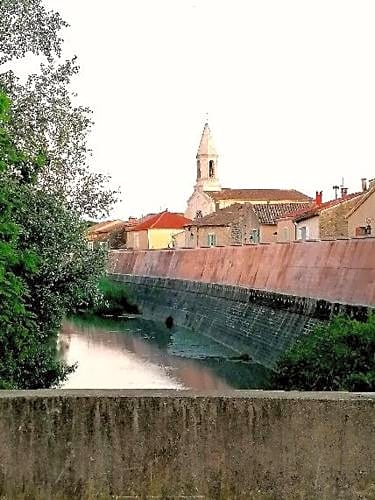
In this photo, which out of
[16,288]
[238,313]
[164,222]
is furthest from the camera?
[164,222]

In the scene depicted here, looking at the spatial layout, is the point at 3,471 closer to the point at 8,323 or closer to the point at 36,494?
the point at 36,494

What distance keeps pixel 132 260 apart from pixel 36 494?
4649 cm

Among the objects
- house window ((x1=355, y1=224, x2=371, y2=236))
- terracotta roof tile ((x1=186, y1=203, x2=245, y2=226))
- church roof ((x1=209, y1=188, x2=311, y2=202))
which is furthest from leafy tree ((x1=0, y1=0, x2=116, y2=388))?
church roof ((x1=209, y1=188, x2=311, y2=202))

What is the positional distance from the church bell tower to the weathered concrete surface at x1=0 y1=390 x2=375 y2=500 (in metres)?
86.6

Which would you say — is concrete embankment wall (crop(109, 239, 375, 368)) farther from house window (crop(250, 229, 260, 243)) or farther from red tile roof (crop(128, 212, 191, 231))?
red tile roof (crop(128, 212, 191, 231))

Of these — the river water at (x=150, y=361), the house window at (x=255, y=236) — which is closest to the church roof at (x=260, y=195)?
the house window at (x=255, y=236)

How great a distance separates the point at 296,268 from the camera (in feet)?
A: 74.9

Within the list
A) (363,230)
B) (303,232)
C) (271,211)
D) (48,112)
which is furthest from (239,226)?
(48,112)

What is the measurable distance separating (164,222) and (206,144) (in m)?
14.0

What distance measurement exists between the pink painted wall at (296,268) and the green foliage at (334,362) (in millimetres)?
6862

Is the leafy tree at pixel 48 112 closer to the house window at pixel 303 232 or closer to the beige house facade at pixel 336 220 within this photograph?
the beige house facade at pixel 336 220

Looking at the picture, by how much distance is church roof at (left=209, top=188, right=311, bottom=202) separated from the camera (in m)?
75.2

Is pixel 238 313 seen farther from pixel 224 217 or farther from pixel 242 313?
pixel 224 217

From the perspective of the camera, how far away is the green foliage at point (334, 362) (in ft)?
28.3
